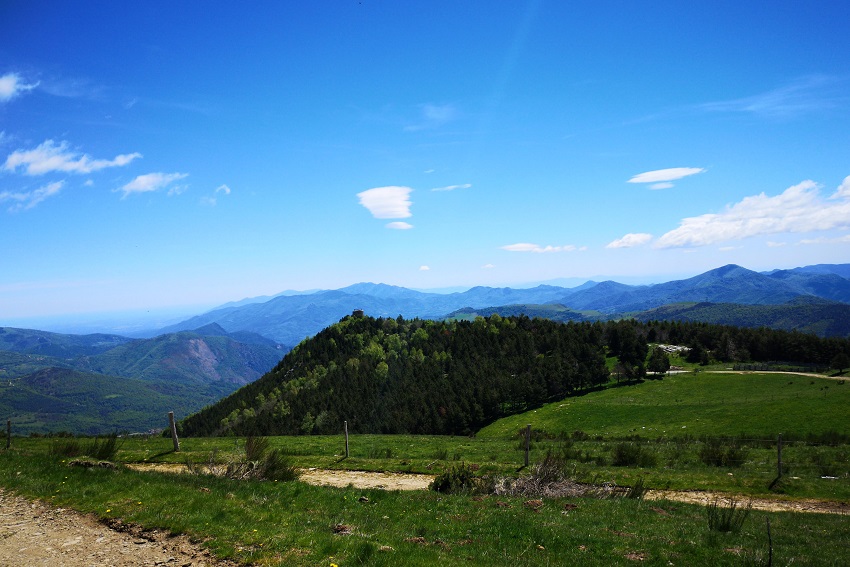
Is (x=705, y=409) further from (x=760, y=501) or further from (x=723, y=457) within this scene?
(x=760, y=501)

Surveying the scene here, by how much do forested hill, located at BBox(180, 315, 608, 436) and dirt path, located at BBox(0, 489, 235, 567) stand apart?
252 ft

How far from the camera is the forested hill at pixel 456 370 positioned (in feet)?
316

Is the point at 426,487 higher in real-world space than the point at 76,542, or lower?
lower

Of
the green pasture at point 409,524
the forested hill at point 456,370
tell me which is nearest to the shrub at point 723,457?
the green pasture at point 409,524

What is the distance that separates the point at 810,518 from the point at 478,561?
1504cm

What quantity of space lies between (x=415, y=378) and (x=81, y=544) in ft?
386

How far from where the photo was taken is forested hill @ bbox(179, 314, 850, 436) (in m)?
96.2

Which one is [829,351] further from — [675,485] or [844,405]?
[675,485]

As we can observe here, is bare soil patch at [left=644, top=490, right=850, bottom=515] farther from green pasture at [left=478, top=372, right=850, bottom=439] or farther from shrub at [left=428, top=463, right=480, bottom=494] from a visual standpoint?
green pasture at [left=478, top=372, right=850, bottom=439]

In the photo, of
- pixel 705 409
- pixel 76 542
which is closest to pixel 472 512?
pixel 76 542

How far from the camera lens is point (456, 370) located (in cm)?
12050

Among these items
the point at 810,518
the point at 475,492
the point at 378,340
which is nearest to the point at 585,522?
the point at 475,492

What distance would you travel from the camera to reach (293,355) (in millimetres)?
173375

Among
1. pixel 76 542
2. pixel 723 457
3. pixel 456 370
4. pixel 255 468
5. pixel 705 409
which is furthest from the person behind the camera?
pixel 456 370
